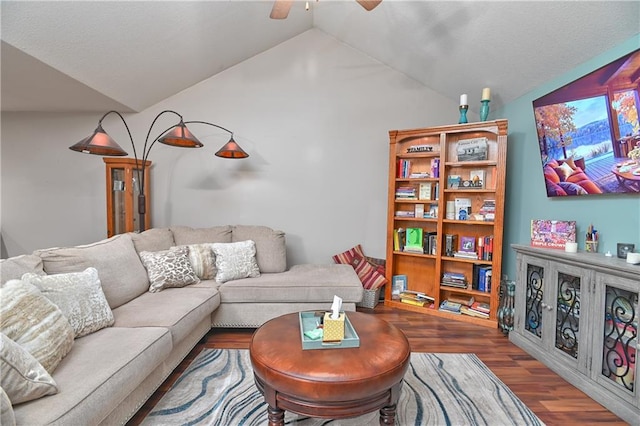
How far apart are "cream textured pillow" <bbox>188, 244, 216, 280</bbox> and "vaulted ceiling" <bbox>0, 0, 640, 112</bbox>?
1.80 metres

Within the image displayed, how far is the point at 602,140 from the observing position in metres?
1.90

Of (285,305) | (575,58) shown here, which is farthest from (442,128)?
(285,305)

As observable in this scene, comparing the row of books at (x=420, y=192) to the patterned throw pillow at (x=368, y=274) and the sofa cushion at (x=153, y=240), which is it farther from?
the sofa cushion at (x=153, y=240)

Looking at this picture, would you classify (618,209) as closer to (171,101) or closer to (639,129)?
(639,129)

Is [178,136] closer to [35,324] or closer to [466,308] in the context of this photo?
[35,324]

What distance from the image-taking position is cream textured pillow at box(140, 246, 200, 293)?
2.35 meters

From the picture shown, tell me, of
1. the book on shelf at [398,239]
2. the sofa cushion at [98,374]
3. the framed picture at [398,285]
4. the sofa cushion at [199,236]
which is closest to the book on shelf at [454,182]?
the book on shelf at [398,239]

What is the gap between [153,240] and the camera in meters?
2.67

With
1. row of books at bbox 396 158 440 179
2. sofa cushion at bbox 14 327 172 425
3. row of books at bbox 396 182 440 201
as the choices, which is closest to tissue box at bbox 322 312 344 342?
sofa cushion at bbox 14 327 172 425

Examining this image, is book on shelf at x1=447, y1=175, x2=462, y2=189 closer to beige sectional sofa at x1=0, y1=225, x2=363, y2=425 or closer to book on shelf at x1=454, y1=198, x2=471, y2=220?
book on shelf at x1=454, y1=198, x2=471, y2=220

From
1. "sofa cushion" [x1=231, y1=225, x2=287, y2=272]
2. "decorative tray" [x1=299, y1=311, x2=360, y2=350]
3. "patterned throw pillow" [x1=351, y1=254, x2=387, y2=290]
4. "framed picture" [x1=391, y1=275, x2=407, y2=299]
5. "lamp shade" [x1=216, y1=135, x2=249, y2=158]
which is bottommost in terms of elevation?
"framed picture" [x1=391, y1=275, x2=407, y2=299]

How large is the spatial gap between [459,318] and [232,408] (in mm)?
2334

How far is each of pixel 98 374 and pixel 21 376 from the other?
0.86ft

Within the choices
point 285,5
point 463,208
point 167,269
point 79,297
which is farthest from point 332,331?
point 463,208
